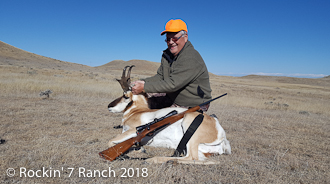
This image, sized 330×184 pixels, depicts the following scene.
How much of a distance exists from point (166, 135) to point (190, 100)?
964 mm

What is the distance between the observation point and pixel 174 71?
13.7 ft

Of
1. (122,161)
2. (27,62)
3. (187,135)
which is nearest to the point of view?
(122,161)

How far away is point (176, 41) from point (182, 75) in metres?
0.88

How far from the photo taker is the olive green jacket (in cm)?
407

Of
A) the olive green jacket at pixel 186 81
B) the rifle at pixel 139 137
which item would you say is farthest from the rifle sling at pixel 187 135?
the olive green jacket at pixel 186 81

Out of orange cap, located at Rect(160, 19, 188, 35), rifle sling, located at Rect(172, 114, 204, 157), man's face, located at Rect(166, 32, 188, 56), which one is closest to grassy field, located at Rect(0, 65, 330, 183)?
rifle sling, located at Rect(172, 114, 204, 157)

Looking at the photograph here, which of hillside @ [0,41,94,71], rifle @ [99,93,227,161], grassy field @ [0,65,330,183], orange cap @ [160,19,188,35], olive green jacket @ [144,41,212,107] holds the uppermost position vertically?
hillside @ [0,41,94,71]

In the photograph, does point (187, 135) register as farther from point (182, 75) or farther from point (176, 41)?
point (176, 41)

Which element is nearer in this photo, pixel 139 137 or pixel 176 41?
pixel 139 137

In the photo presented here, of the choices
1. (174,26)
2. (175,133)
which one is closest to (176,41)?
(174,26)

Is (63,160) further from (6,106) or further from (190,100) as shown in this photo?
(6,106)

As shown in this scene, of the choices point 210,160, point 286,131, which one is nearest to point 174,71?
point 210,160

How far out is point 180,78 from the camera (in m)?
4.04

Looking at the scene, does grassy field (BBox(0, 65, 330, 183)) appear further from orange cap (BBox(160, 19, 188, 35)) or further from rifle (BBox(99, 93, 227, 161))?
orange cap (BBox(160, 19, 188, 35))
